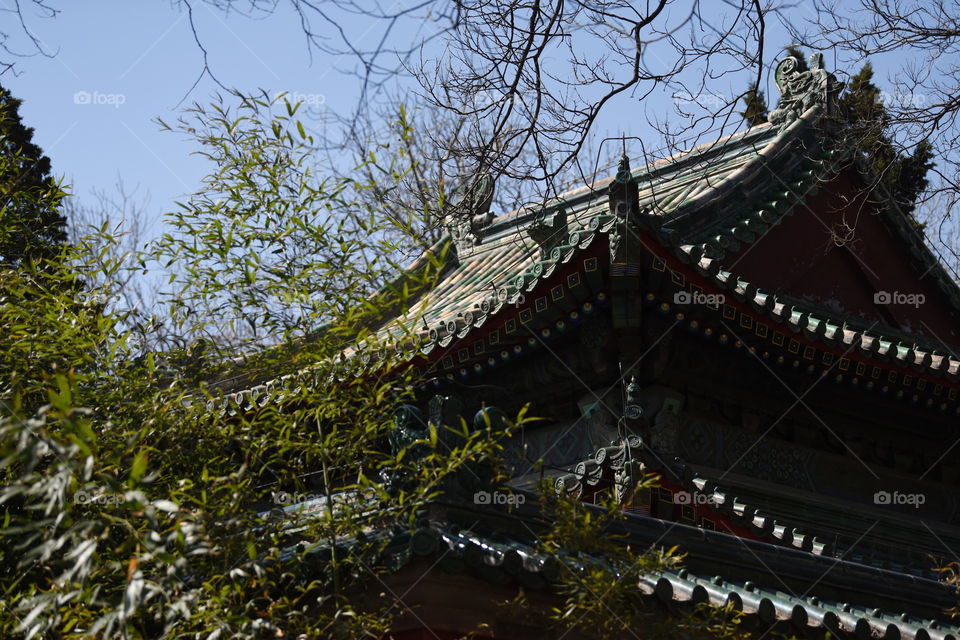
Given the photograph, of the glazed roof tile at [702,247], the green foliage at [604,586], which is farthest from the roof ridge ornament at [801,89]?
the green foliage at [604,586]

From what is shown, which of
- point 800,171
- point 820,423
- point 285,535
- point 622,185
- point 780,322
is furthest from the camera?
point 800,171

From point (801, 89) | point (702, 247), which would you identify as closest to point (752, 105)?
point (702, 247)

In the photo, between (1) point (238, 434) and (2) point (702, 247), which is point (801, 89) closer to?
(2) point (702, 247)

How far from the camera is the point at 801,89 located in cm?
915

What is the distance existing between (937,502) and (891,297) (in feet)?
5.60

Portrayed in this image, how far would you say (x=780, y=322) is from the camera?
246 inches

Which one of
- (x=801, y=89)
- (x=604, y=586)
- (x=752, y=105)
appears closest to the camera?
(x=604, y=586)

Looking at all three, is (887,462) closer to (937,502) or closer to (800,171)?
(937,502)

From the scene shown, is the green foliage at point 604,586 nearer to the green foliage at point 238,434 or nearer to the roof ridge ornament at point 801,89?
the green foliage at point 238,434

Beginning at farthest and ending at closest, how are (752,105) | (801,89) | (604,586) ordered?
1. (801,89)
2. (752,105)
3. (604,586)

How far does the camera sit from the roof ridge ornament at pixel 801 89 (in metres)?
8.92

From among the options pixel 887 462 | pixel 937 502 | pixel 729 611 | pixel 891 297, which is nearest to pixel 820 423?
A: pixel 887 462

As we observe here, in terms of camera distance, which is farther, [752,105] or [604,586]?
[752,105]

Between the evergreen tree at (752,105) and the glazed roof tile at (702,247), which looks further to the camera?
the glazed roof tile at (702,247)
